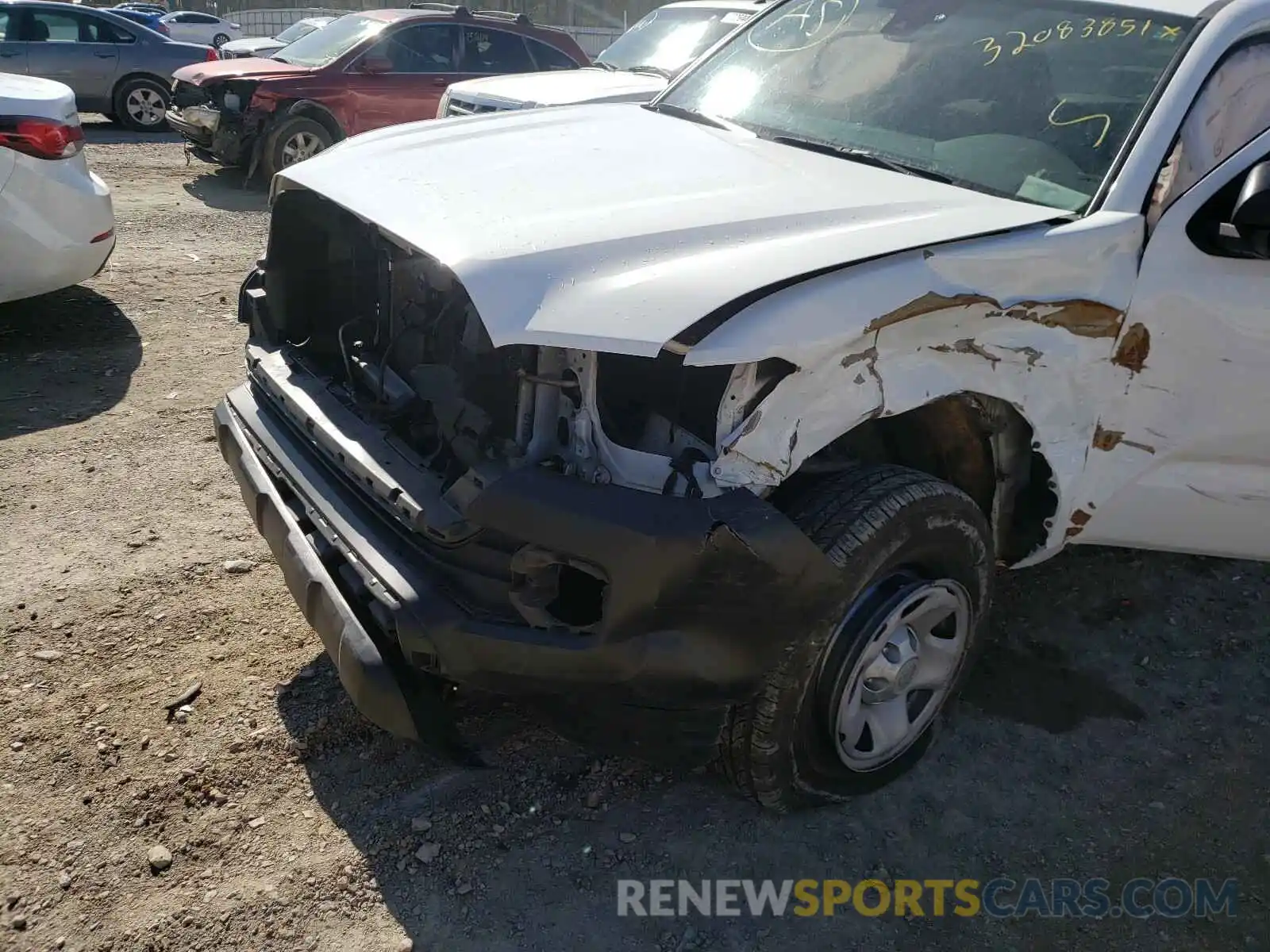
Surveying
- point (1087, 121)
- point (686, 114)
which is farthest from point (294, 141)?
point (1087, 121)

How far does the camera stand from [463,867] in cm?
239

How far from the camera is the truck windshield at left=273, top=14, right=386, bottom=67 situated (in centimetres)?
984

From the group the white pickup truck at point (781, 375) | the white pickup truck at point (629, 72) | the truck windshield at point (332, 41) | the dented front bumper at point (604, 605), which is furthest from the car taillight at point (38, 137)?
the truck windshield at point (332, 41)

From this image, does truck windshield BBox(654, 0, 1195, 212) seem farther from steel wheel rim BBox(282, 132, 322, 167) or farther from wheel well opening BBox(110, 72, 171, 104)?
wheel well opening BBox(110, 72, 171, 104)

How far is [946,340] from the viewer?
2.30 m

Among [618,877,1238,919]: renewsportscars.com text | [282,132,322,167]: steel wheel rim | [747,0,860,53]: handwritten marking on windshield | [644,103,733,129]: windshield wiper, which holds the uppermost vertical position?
[747,0,860,53]: handwritten marking on windshield

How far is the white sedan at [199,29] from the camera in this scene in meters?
21.8

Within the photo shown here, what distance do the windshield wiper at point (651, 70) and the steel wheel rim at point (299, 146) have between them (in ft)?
10.7

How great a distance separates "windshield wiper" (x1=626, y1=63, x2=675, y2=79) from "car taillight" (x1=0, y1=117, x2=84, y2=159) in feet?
13.4

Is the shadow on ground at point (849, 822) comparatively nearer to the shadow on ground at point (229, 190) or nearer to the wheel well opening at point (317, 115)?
the shadow on ground at point (229, 190)

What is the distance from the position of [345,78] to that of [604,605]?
900cm

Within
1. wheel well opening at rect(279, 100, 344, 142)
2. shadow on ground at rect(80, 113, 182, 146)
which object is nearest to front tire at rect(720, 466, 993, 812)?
wheel well opening at rect(279, 100, 344, 142)

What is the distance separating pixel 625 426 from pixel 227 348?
4027mm

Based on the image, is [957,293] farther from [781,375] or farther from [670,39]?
[670,39]
